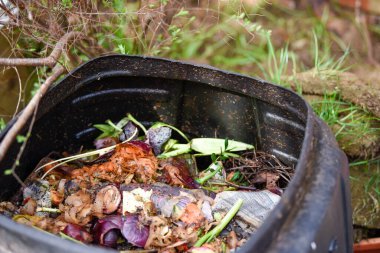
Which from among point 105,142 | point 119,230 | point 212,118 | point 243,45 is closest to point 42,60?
point 105,142

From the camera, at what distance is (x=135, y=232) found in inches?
63.3

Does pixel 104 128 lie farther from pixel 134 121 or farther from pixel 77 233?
pixel 77 233

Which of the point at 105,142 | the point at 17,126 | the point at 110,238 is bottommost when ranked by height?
the point at 110,238

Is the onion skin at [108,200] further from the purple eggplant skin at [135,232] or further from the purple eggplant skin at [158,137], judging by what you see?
the purple eggplant skin at [158,137]

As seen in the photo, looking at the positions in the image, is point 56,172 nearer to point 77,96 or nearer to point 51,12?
point 77,96

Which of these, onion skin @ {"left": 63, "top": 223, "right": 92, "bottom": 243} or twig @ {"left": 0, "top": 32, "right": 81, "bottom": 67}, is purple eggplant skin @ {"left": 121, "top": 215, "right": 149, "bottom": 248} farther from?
twig @ {"left": 0, "top": 32, "right": 81, "bottom": 67}

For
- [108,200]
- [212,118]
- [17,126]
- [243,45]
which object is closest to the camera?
[17,126]

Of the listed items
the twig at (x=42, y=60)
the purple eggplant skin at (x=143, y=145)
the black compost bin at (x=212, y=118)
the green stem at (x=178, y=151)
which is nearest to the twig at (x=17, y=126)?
the twig at (x=42, y=60)

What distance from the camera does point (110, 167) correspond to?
1854mm

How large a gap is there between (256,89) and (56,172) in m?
0.78

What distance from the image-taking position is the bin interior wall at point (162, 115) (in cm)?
186

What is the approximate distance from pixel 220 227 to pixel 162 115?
0.63 m

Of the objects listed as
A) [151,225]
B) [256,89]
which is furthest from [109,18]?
[151,225]

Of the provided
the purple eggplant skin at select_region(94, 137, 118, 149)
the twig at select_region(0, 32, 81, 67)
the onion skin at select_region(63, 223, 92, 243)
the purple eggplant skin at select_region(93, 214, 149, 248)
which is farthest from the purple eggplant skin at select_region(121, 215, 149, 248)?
the twig at select_region(0, 32, 81, 67)
